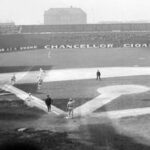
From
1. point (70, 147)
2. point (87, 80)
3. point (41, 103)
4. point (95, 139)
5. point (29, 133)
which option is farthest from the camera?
point (87, 80)

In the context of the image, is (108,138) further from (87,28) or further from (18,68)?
(87,28)

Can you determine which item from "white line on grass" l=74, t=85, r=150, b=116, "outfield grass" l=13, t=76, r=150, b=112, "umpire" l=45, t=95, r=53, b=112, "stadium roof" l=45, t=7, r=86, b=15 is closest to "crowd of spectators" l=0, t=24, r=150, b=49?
"outfield grass" l=13, t=76, r=150, b=112

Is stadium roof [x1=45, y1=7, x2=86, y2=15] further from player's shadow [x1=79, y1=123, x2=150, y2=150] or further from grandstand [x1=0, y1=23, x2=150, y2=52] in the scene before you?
player's shadow [x1=79, y1=123, x2=150, y2=150]

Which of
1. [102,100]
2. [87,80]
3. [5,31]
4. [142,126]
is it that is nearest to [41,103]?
[102,100]

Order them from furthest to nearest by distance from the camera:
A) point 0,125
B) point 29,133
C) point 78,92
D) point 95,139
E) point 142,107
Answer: point 78,92, point 142,107, point 0,125, point 29,133, point 95,139

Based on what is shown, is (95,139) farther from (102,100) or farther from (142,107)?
(102,100)

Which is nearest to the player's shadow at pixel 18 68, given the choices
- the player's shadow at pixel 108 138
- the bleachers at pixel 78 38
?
the player's shadow at pixel 108 138

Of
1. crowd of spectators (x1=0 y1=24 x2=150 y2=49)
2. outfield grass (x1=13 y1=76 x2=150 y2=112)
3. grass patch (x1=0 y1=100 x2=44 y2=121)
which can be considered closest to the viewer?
grass patch (x1=0 y1=100 x2=44 y2=121)
